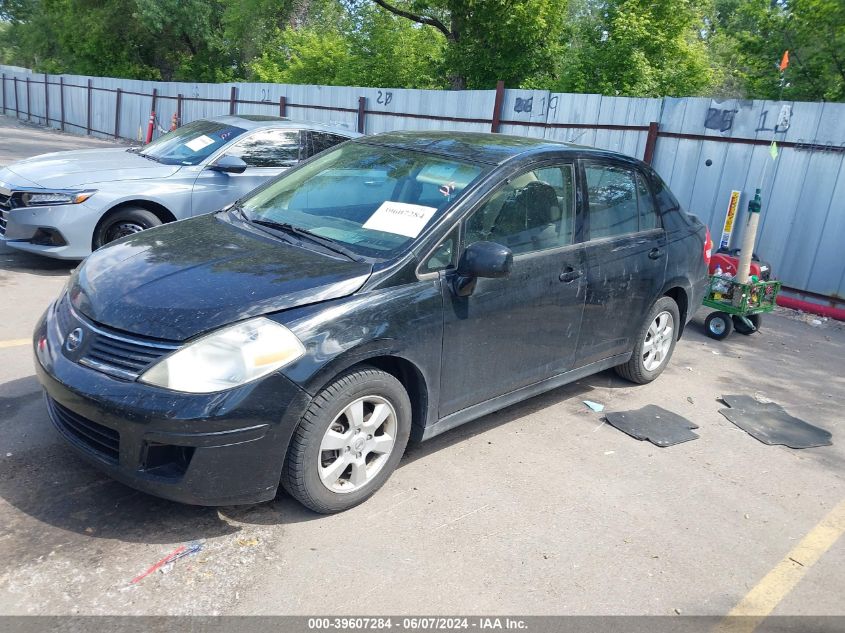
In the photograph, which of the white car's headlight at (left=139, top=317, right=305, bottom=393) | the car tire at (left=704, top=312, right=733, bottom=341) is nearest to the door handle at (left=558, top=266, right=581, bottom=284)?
the white car's headlight at (left=139, top=317, right=305, bottom=393)

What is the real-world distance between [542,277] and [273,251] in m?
1.57

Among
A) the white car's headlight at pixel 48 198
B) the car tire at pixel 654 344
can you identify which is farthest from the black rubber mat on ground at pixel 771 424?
the white car's headlight at pixel 48 198

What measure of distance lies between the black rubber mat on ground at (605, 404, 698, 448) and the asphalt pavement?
0.10 m

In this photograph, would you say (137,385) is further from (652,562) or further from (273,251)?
(652,562)

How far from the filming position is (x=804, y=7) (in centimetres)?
1141

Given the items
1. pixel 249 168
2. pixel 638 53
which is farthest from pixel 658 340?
pixel 638 53

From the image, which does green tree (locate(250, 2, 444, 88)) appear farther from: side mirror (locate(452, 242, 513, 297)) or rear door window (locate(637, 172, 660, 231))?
side mirror (locate(452, 242, 513, 297))

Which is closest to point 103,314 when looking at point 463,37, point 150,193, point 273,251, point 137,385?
point 137,385

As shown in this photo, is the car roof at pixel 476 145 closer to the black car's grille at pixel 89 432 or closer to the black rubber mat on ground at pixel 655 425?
the black rubber mat on ground at pixel 655 425

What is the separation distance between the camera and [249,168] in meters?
7.77

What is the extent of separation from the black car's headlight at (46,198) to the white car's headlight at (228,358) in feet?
15.1

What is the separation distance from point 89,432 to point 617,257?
3.36m

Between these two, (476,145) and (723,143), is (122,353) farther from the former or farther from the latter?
(723,143)

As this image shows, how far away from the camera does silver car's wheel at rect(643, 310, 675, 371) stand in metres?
5.45
